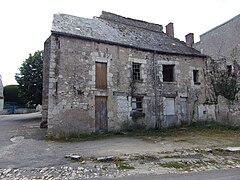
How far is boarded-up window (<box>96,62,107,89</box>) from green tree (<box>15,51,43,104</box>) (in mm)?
10815

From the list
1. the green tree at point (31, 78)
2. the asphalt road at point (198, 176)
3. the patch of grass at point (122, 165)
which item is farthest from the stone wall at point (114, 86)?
the asphalt road at point (198, 176)

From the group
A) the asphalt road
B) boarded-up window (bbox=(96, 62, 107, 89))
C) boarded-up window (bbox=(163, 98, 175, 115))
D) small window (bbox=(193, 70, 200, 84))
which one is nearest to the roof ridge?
small window (bbox=(193, 70, 200, 84))

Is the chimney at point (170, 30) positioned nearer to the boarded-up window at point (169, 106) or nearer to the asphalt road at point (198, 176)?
the boarded-up window at point (169, 106)

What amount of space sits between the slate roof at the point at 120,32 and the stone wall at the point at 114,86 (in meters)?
0.44

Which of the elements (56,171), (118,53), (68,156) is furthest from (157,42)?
(56,171)

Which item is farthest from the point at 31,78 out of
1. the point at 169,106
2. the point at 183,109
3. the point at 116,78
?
the point at 183,109

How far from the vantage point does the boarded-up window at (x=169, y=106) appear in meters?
15.9

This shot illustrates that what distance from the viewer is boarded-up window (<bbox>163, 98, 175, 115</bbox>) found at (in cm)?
1591

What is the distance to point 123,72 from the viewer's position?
48.1 ft

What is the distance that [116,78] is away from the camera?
14.3 meters

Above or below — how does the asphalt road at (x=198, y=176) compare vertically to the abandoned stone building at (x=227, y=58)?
below

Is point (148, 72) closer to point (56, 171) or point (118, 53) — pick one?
point (118, 53)

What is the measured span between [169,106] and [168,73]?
8.33ft

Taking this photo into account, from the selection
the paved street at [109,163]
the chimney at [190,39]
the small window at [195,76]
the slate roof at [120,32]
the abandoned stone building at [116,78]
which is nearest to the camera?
the paved street at [109,163]
